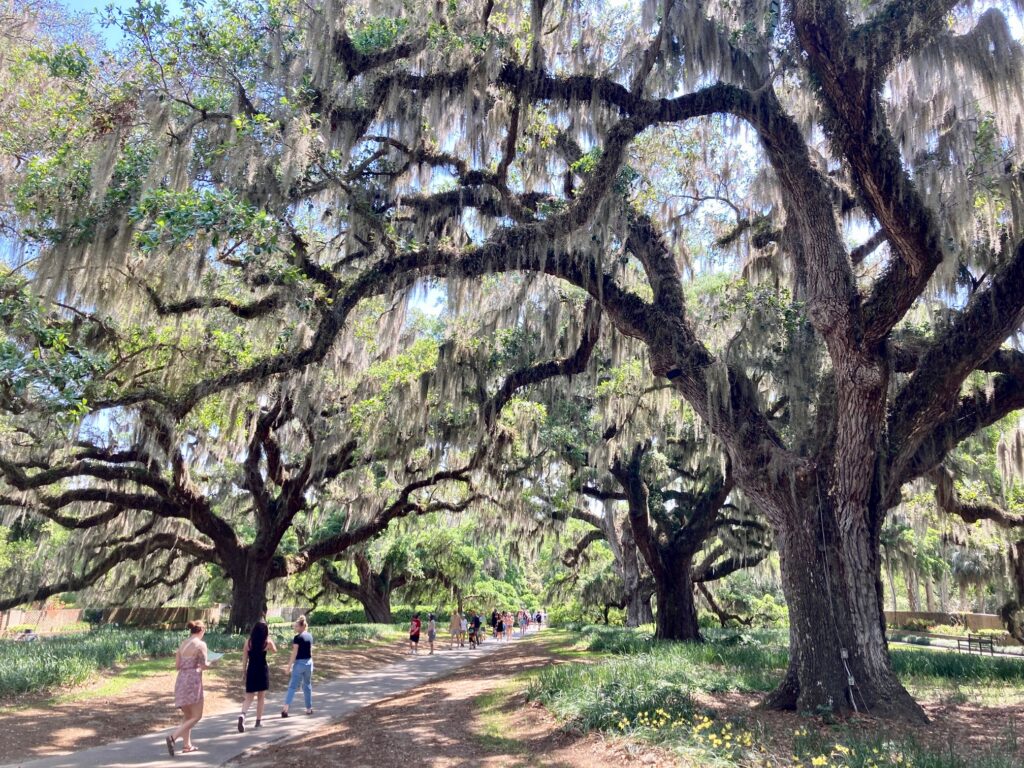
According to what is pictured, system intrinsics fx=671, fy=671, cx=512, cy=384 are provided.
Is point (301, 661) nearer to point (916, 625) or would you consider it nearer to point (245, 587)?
point (245, 587)

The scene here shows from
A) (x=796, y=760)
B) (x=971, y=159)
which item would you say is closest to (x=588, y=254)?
(x=971, y=159)

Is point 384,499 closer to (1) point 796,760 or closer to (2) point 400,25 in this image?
(2) point 400,25

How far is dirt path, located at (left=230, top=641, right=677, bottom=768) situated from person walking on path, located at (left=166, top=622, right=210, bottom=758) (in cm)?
66

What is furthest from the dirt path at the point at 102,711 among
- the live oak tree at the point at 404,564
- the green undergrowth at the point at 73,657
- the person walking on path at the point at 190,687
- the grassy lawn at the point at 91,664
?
the live oak tree at the point at 404,564

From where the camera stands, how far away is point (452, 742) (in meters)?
7.01

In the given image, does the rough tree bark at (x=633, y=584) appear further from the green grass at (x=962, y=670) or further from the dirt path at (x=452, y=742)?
the dirt path at (x=452, y=742)

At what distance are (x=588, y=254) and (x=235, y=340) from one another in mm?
6181

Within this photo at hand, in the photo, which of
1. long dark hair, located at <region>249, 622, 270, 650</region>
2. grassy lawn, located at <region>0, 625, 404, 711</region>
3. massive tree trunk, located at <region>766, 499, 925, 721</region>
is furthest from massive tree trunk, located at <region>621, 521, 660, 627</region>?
long dark hair, located at <region>249, 622, 270, 650</region>

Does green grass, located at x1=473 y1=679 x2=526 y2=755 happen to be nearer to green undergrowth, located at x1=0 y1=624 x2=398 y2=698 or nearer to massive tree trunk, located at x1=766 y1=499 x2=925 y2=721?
massive tree trunk, located at x1=766 y1=499 x2=925 y2=721

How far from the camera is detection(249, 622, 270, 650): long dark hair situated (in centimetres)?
764

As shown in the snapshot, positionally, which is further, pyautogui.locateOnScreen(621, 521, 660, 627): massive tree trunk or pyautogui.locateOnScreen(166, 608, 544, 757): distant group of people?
pyautogui.locateOnScreen(621, 521, 660, 627): massive tree trunk

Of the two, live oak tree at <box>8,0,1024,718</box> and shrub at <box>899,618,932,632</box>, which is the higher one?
live oak tree at <box>8,0,1024,718</box>

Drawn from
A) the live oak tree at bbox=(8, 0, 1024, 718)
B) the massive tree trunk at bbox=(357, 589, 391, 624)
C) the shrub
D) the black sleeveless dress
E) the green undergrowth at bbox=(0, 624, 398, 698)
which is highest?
the live oak tree at bbox=(8, 0, 1024, 718)

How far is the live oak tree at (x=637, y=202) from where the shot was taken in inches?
270
